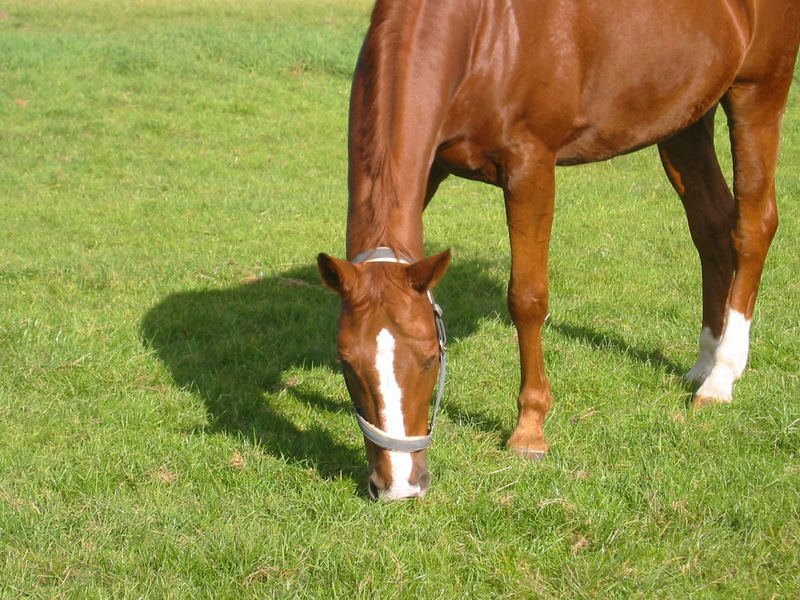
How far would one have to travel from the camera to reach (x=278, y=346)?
17.7ft

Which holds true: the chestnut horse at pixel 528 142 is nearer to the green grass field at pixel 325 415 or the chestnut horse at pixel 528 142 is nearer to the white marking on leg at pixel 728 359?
the white marking on leg at pixel 728 359

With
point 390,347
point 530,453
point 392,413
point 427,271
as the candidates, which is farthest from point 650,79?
point 392,413

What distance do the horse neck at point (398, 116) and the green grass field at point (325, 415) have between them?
1.13 m

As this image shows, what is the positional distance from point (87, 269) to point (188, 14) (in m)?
14.8

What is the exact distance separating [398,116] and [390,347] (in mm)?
992

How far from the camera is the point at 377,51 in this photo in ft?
11.8

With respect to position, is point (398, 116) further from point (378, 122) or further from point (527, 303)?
point (527, 303)

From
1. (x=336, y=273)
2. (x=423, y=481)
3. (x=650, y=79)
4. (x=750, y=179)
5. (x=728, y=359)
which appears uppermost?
(x=650, y=79)

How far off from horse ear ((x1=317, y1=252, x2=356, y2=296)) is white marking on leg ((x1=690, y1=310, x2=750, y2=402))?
2410 mm

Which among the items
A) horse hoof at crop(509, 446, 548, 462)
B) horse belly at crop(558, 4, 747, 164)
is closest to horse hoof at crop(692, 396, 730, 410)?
horse hoof at crop(509, 446, 548, 462)

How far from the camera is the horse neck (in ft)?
10.7

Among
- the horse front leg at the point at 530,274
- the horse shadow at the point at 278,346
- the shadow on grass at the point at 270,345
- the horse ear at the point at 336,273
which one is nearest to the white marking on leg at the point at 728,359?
the horse shadow at the point at 278,346

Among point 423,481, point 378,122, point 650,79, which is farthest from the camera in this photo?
point 650,79

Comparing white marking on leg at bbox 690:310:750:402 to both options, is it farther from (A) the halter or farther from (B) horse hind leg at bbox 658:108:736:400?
(A) the halter
